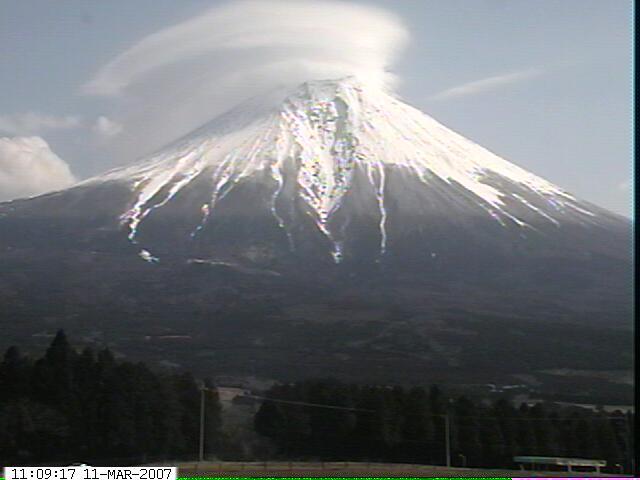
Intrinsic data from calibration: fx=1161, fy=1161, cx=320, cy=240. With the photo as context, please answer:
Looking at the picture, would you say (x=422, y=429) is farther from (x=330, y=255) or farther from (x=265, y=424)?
(x=330, y=255)

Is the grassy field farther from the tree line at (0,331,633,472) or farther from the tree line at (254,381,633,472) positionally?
the tree line at (0,331,633,472)

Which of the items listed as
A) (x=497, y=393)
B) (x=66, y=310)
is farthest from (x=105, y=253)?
(x=497, y=393)

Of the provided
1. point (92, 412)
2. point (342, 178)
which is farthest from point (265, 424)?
point (342, 178)

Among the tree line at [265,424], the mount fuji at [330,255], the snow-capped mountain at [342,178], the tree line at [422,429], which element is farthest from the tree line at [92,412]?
the snow-capped mountain at [342,178]

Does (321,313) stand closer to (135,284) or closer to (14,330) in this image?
Result: (135,284)

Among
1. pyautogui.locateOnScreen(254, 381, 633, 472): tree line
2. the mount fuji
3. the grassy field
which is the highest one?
the mount fuji

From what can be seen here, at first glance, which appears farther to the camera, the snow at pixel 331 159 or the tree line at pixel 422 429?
the snow at pixel 331 159

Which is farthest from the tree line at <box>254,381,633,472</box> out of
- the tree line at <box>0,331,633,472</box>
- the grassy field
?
the grassy field

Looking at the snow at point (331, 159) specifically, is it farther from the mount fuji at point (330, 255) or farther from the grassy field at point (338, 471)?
the grassy field at point (338, 471)
